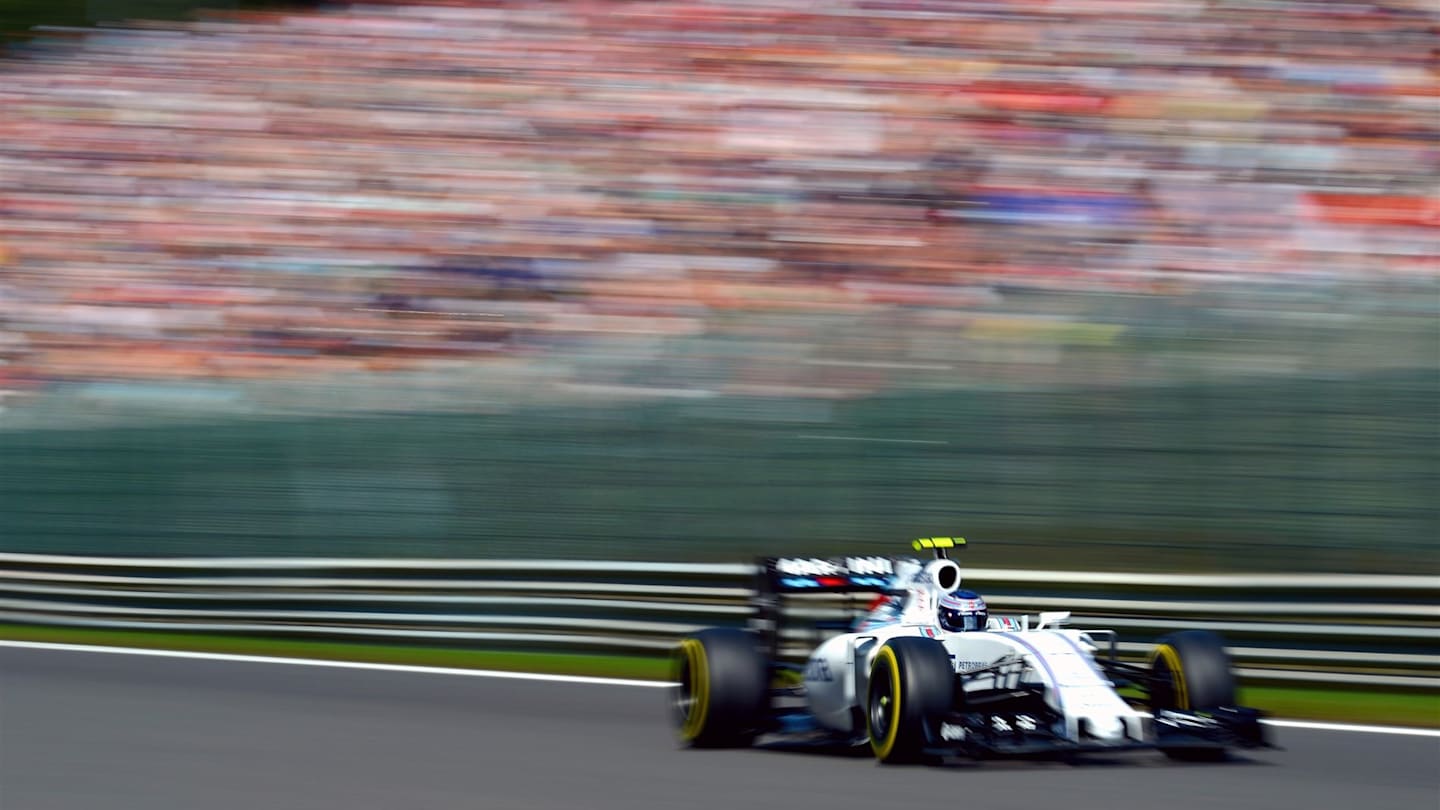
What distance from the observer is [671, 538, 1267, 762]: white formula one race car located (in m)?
6.65

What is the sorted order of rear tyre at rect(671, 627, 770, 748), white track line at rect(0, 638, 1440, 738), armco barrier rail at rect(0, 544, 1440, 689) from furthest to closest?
armco barrier rail at rect(0, 544, 1440, 689), white track line at rect(0, 638, 1440, 738), rear tyre at rect(671, 627, 770, 748)

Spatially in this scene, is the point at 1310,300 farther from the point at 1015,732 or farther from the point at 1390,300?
the point at 1015,732

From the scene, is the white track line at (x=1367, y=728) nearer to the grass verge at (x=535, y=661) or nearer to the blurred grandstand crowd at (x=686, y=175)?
the grass verge at (x=535, y=661)

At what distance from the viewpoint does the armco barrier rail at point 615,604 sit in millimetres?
9211

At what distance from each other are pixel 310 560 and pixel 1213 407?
6.44 metres

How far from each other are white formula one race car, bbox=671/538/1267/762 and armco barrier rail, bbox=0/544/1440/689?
372 mm

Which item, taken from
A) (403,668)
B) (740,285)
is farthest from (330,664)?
(740,285)

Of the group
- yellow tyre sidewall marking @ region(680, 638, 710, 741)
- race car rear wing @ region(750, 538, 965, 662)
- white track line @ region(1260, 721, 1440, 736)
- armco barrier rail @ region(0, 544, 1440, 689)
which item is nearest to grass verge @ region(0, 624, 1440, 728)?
armco barrier rail @ region(0, 544, 1440, 689)

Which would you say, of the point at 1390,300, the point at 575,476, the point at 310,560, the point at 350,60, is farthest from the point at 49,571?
the point at 1390,300

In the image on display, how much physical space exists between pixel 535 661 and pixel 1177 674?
220 inches

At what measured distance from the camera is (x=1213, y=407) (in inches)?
396

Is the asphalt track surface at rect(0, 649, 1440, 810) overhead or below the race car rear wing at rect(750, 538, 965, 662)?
below

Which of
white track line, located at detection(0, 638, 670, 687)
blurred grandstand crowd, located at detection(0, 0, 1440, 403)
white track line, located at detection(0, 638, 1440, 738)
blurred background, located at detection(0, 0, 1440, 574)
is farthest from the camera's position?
blurred grandstand crowd, located at detection(0, 0, 1440, 403)

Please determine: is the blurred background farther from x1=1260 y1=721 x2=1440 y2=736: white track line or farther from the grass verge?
x1=1260 y1=721 x2=1440 y2=736: white track line
